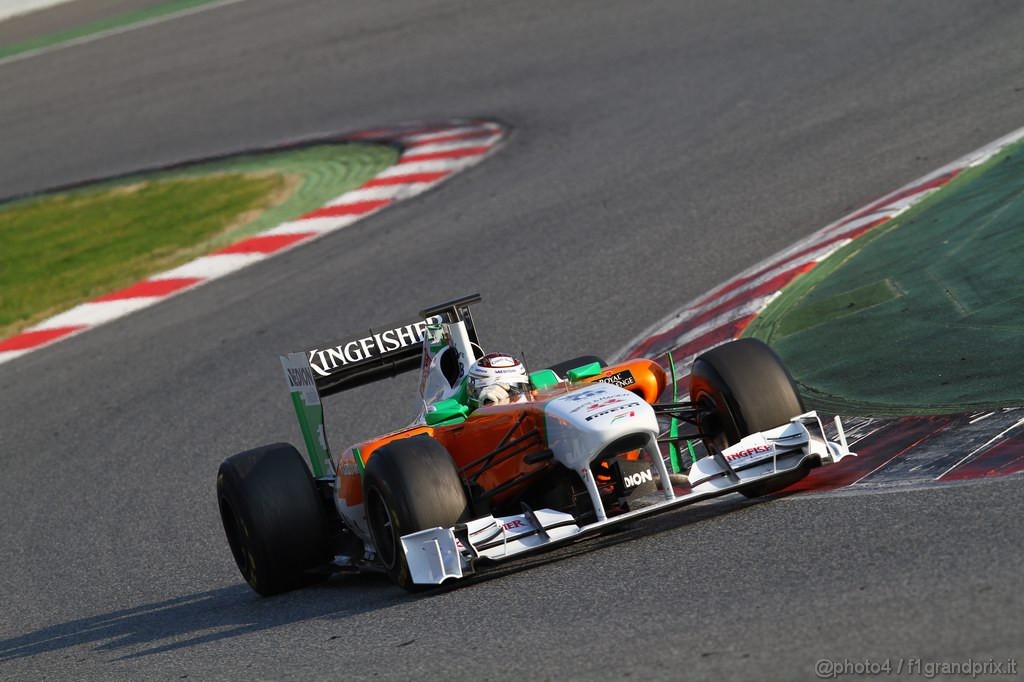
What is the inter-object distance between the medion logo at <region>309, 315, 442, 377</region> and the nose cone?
1.61m

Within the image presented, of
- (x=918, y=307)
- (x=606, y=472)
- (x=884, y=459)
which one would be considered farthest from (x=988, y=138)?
(x=606, y=472)

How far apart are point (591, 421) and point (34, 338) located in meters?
8.22

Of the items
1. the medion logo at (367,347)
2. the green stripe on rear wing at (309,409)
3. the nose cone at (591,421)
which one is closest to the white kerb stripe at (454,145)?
the medion logo at (367,347)

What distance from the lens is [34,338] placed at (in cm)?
1291

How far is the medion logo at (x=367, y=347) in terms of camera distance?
789cm

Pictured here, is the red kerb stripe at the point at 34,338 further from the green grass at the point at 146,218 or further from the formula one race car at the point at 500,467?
the formula one race car at the point at 500,467

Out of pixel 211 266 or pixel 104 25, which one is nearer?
pixel 211 266

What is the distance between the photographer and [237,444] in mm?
9773

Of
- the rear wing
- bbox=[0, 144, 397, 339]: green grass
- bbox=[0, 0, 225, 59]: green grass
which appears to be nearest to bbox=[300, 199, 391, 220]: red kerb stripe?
bbox=[0, 144, 397, 339]: green grass

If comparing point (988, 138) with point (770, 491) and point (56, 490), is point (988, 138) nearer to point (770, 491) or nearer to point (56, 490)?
point (770, 491)

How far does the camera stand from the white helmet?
6.88 metres

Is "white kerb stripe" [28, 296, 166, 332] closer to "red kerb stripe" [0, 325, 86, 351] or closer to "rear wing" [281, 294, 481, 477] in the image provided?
"red kerb stripe" [0, 325, 86, 351]

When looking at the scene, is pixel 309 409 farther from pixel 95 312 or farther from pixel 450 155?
→ pixel 450 155

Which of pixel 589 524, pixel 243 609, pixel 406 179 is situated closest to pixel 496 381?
pixel 589 524
